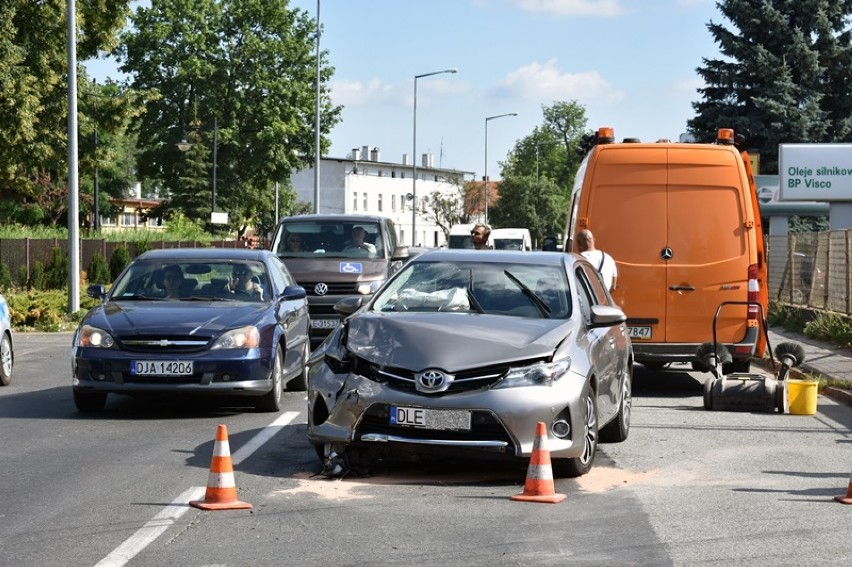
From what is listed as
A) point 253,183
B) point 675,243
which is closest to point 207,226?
point 253,183

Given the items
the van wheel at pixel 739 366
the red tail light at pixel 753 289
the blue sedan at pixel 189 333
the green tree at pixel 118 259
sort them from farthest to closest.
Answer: the green tree at pixel 118 259 → the van wheel at pixel 739 366 → the red tail light at pixel 753 289 → the blue sedan at pixel 189 333

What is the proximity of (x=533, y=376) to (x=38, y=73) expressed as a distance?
109 feet

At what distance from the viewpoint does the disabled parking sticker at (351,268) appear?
2064 centimetres

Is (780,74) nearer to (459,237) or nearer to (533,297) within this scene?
(459,237)

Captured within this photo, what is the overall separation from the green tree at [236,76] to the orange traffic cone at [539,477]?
207 feet

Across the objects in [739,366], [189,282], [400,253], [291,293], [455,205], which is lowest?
[739,366]

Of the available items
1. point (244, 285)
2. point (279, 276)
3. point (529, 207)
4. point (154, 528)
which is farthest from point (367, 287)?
point (529, 207)

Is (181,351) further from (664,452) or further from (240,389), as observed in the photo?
(664,452)

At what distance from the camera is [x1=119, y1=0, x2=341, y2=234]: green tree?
71188 mm

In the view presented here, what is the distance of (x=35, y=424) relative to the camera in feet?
38.7

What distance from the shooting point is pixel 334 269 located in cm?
2064

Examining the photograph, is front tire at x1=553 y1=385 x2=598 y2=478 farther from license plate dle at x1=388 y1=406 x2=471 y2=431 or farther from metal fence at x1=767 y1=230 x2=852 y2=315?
metal fence at x1=767 y1=230 x2=852 y2=315

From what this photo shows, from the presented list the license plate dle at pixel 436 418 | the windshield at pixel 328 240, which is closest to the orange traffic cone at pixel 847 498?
the license plate dle at pixel 436 418

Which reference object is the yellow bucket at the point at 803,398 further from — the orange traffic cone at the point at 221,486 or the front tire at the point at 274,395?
the orange traffic cone at the point at 221,486
